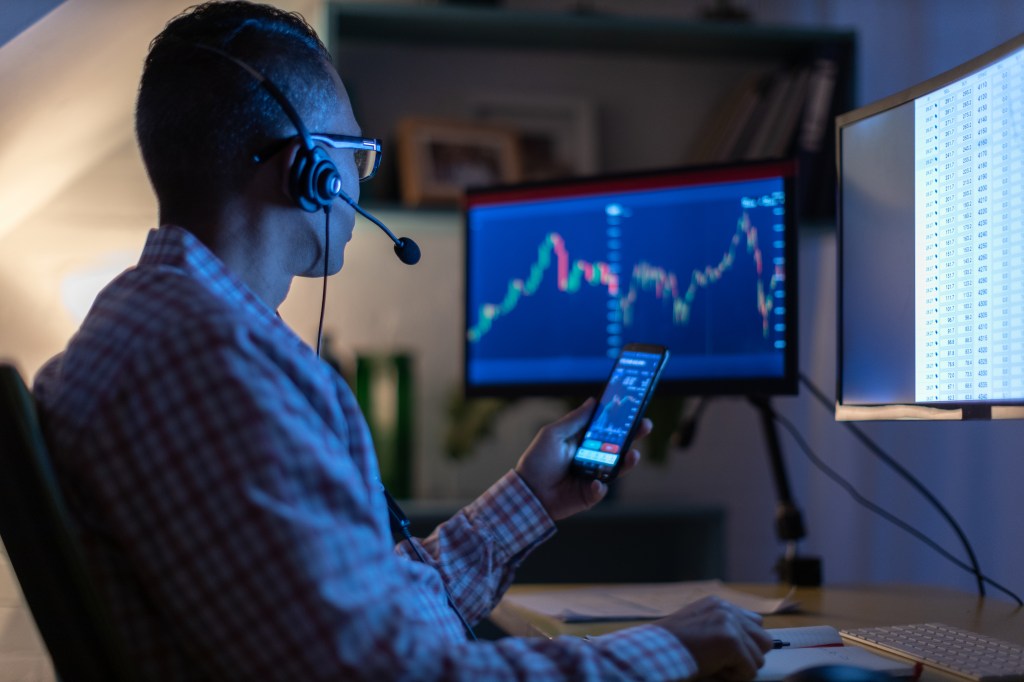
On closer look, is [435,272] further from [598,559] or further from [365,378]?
[598,559]

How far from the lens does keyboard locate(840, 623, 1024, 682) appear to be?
887mm

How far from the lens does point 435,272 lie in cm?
246

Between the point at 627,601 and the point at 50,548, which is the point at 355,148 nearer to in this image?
the point at 50,548

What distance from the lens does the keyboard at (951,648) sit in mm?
887

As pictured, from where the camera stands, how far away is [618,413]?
50.3 inches

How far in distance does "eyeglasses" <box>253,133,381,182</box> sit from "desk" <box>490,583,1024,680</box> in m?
0.57

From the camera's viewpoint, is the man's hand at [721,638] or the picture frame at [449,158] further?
the picture frame at [449,158]

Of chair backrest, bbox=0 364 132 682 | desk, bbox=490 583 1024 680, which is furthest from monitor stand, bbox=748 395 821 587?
chair backrest, bbox=0 364 132 682

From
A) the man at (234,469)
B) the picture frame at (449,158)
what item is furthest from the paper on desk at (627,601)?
the picture frame at (449,158)

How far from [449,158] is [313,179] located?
133 cm

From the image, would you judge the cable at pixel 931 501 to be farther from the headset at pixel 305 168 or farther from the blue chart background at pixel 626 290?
the headset at pixel 305 168

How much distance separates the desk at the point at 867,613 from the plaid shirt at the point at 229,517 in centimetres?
45

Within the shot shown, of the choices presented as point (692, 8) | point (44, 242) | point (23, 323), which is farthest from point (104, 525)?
point (692, 8)

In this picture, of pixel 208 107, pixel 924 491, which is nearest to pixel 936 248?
pixel 924 491
